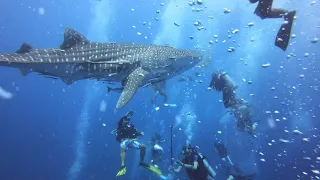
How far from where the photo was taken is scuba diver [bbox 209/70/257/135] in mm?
13453

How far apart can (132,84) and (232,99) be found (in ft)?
22.7

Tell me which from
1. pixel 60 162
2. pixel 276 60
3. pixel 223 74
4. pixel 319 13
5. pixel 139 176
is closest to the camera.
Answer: pixel 223 74

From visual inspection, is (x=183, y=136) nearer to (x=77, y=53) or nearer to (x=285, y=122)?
(x=285, y=122)

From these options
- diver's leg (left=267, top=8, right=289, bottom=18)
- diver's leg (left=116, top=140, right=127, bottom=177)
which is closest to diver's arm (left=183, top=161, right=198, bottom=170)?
diver's leg (left=116, top=140, right=127, bottom=177)

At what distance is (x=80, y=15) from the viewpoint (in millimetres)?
102250

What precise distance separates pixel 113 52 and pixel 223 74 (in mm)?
6712

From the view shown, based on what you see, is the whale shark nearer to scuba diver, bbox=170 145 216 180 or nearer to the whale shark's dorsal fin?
the whale shark's dorsal fin

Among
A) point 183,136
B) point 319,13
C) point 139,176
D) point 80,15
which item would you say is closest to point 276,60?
point 319,13

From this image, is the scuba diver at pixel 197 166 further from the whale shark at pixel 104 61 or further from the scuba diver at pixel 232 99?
the scuba diver at pixel 232 99

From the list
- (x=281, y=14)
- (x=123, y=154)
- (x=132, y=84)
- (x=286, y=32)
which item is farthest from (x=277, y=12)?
(x=123, y=154)

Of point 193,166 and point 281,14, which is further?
point 193,166

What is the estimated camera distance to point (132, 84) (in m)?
8.63

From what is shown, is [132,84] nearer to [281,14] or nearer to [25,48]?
[25,48]

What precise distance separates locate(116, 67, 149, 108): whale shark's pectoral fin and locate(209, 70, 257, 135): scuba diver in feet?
18.2
